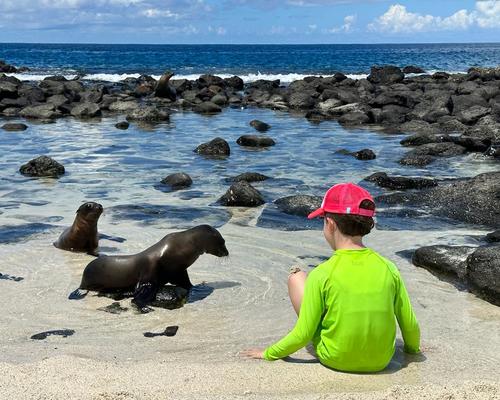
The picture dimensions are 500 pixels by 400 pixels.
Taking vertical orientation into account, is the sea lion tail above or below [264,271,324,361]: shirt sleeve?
below

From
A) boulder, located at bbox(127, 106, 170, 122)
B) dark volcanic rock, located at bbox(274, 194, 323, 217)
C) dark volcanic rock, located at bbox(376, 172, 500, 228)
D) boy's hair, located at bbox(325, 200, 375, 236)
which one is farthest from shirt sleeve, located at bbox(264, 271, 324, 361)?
boulder, located at bbox(127, 106, 170, 122)

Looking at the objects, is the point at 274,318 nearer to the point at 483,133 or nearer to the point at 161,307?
the point at 161,307

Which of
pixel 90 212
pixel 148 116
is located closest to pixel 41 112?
pixel 148 116

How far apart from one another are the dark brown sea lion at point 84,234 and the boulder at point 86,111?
785 inches

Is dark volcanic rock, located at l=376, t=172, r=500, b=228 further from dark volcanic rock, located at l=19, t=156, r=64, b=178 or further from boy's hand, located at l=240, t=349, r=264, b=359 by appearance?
dark volcanic rock, located at l=19, t=156, r=64, b=178

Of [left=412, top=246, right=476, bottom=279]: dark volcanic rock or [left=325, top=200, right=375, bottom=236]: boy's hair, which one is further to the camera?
[left=412, top=246, right=476, bottom=279]: dark volcanic rock

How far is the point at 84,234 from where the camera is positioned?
28.7 feet

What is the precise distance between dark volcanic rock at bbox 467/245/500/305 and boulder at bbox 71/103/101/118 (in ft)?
74.8

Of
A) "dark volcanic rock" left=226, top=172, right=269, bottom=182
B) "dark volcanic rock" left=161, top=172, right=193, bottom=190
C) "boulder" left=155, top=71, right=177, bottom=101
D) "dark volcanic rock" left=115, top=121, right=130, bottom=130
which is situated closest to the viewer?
"dark volcanic rock" left=161, top=172, right=193, bottom=190

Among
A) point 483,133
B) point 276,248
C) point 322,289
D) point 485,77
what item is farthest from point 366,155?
point 485,77

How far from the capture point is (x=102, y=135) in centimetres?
2236

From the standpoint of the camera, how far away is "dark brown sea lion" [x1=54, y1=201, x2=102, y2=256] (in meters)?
8.71

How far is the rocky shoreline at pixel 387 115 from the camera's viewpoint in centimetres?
1084

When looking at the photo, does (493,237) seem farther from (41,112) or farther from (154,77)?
(154,77)
